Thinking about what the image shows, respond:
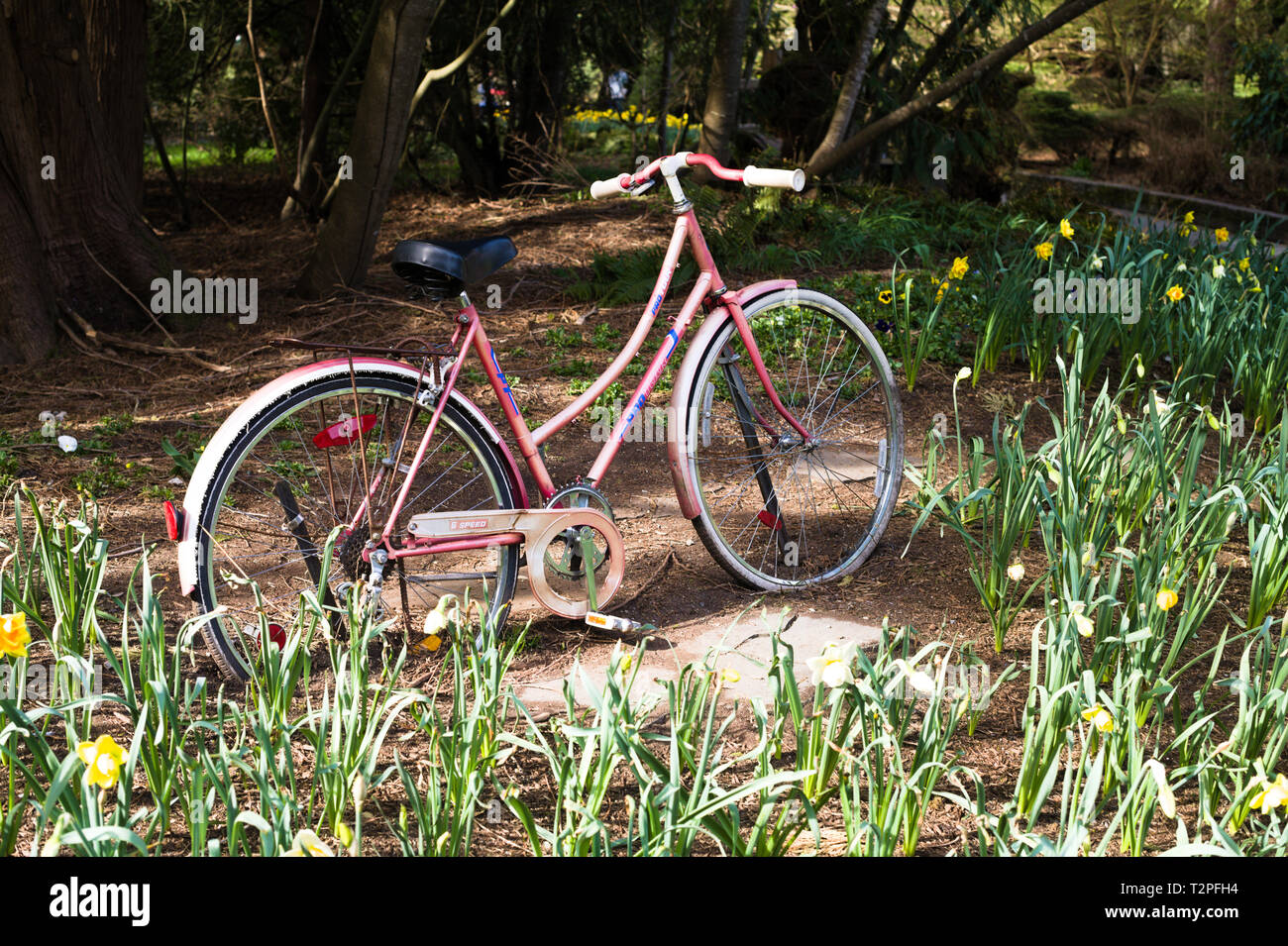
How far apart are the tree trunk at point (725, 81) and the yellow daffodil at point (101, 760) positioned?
18.8 feet

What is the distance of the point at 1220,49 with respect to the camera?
13.0 meters

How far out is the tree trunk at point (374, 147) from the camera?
5055mm

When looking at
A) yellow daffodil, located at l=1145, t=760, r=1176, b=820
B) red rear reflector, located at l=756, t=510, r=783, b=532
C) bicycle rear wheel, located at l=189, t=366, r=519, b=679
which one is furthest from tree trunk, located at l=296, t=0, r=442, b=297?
yellow daffodil, located at l=1145, t=760, r=1176, b=820

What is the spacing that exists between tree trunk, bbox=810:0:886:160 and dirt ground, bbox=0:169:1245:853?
4.21 ft

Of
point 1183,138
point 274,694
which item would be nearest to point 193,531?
point 274,694

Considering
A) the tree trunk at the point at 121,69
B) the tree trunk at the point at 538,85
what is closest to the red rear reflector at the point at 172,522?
the tree trunk at the point at 121,69

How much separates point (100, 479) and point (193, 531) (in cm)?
138

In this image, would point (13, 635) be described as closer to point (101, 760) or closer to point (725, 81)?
point (101, 760)

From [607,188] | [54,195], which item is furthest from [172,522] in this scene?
[54,195]

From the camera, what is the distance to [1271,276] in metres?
4.65

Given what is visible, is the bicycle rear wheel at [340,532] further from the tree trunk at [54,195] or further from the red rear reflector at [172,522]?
the tree trunk at [54,195]

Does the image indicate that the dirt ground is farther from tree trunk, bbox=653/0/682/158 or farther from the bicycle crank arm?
tree trunk, bbox=653/0/682/158

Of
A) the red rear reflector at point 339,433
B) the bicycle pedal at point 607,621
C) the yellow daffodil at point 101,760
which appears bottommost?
the bicycle pedal at point 607,621

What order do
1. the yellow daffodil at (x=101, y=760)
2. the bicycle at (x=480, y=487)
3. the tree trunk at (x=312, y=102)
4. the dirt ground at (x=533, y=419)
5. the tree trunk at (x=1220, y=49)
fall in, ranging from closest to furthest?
the yellow daffodil at (x=101, y=760) → the bicycle at (x=480, y=487) → the dirt ground at (x=533, y=419) → the tree trunk at (x=312, y=102) → the tree trunk at (x=1220, y=49)
